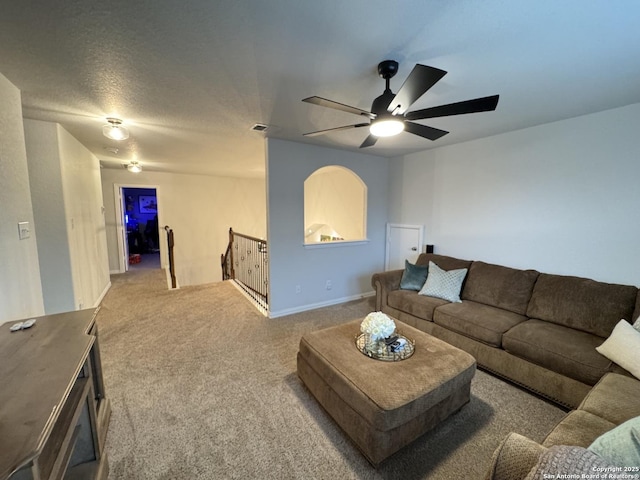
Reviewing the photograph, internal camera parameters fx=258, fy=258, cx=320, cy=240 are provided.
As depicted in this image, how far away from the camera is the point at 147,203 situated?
9.90 metres

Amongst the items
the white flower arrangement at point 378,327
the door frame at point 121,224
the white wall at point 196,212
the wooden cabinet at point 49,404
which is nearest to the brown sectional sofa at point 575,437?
the white flower arrangement at point 378,327

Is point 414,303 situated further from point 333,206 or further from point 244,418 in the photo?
point 333,206

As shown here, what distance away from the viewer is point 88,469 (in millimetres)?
1364

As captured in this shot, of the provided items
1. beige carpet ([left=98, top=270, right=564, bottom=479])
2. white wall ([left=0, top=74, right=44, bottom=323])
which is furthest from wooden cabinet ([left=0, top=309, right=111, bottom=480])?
white wall ([left=0, top=74, right=44, bottom=323])

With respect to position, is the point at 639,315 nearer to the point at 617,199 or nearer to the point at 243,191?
the point at 617,199

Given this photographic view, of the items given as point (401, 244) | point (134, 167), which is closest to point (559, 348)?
point (401, 244)

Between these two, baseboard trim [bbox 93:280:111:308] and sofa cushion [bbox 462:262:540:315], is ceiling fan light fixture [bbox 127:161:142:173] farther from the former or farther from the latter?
sofa cushion [bbox 462:262:540:315]

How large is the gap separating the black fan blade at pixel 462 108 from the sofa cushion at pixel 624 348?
1842mm

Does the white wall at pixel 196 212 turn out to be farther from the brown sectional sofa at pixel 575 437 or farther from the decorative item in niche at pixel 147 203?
the brown sectional sofa at pixel 575 437

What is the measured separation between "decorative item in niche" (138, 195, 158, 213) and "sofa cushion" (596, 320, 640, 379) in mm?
11797

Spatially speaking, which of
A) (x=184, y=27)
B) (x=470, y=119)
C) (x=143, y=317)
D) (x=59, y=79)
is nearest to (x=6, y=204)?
(x=59, y=79)

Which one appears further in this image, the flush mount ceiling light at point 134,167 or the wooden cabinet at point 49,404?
the flush mount ceiling light at point 134,167

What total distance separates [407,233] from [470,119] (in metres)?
2.05

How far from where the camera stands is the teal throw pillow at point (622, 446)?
84cm
